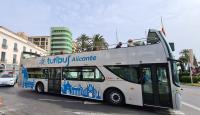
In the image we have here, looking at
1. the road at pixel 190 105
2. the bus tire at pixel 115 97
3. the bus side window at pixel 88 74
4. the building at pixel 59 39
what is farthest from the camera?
the building at pixel 59 39

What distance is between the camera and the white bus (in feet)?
29.4

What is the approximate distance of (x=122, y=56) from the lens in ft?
34.4

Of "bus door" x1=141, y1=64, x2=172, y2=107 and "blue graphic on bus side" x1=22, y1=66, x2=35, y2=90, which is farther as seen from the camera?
"blue graphic on bus side" x1=22, y1=66, x2=35, y2=90

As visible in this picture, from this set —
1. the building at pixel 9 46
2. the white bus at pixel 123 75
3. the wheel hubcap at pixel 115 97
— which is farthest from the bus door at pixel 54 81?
the building at pixel 9 46

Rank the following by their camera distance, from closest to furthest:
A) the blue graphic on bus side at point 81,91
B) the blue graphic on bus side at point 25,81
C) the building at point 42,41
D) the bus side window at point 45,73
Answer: the blue graphic on bus side at point 81,91 → the bus side window at point 45,73 → the blue graphic on bus side at point 25,81 → the building at point 42,41

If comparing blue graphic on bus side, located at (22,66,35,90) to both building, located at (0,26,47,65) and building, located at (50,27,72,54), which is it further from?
building, located at (50,27,72,54)

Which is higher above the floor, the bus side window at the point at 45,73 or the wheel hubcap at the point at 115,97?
the bus side window at the point at 45,73

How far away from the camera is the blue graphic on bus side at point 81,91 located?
1131 cm

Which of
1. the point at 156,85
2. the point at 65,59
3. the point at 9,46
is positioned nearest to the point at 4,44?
the point at 9,46

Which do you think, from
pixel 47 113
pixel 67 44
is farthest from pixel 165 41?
pixel 67 44

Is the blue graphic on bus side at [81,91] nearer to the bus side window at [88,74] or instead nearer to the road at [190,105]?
the bus side window at [88,74]

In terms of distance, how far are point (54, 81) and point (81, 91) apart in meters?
2.72

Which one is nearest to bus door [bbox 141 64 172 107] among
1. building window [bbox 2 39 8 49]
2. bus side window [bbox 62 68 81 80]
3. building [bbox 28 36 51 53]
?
bus side window [bbox 62 68 81 80]

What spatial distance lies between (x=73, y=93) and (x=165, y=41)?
6453 mm
